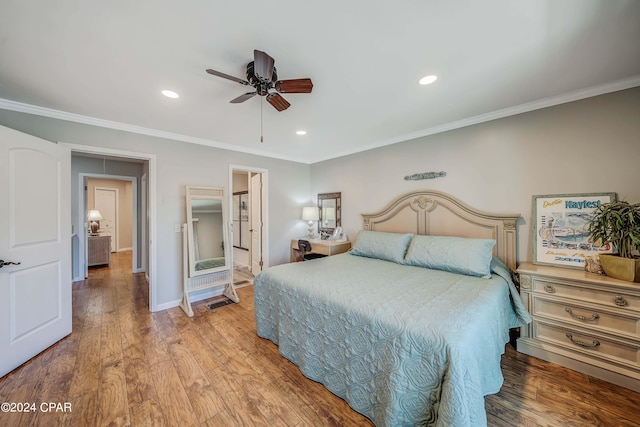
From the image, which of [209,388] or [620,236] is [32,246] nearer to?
[209,388]

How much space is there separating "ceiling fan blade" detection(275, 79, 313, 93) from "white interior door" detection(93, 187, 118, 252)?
777cm

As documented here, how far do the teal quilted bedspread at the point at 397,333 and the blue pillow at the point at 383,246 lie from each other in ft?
1.39

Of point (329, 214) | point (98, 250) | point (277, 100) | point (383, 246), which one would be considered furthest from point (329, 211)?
point (98, 250)

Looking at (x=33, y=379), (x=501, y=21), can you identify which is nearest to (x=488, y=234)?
(x=501, y=21)

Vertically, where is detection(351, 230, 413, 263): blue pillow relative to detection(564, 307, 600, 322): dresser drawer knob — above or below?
above

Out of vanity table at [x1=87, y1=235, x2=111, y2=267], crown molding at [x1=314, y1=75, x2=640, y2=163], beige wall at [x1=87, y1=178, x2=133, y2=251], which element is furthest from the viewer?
beige wall at [x1=87, y1=178, x2=133, y2=251]

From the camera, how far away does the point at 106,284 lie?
422 cm

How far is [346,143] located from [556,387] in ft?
11.4

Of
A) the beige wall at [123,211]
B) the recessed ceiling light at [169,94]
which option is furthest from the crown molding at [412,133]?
the beige wall at [123,211]

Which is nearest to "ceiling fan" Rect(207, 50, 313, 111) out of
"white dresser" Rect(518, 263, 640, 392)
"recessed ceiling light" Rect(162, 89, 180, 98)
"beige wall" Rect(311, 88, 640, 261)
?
"recessed ceiling light" Rect(162, 89, 180, 98)

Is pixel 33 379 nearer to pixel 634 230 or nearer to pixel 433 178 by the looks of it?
pixel 433 178

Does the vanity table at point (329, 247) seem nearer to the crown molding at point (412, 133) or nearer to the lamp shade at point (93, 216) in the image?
the crown molding at point (412, 133)

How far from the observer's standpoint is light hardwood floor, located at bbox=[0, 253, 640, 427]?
149 centimetres

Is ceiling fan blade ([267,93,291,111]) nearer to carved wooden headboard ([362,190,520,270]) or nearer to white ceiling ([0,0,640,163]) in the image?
white ceiling ([0,0,640,163])
